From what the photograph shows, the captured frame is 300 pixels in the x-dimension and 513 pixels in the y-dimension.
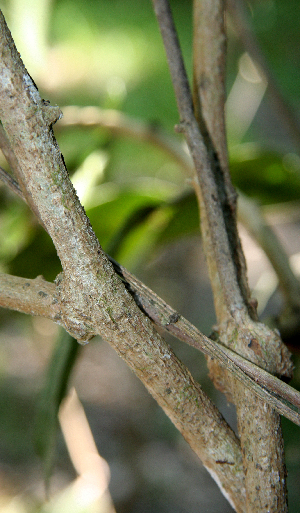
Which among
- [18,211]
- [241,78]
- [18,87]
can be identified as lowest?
[18,87]

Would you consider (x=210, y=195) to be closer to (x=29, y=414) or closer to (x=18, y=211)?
(x=18, y=211)

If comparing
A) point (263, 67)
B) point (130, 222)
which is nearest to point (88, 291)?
point (130, 222)

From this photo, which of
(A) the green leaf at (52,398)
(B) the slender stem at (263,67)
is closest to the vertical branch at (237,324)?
(A) the green leaf at (52,398)

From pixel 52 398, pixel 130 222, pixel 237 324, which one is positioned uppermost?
pixel 130 222

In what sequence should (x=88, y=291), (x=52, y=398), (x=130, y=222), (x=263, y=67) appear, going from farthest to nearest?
(x=263, y=67)
(x=130, y=222)
(x=52, y=398)
(x=88, y=291)

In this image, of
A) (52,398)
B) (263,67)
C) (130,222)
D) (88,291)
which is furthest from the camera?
(263,67)

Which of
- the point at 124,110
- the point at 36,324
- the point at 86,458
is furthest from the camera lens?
the point at 124,110

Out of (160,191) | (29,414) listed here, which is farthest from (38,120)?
(29,414)

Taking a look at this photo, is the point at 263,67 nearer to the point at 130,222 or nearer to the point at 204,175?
the point at 130,222

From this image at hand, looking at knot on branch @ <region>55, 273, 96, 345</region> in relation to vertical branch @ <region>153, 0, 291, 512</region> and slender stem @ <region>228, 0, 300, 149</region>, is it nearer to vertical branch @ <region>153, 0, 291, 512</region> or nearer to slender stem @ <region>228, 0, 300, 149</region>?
vertical branch @ <region>153, 0, 291, 512</region>
